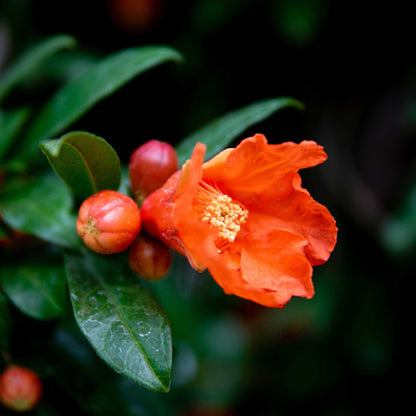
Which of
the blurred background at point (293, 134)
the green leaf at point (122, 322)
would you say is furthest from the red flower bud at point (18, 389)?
the blurred background at point (293, 134)

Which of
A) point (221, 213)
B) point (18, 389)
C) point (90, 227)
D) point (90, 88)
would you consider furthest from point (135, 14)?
point (18, 389)

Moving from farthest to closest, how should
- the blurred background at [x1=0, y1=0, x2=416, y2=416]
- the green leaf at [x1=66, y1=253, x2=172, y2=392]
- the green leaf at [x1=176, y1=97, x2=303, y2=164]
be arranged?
the blurred background at [x1=0, y1=0, x2=416, y2=416] → the green leaf at [x1=176, y1=97, x2=303, y2=164] → the green leaf at [x1=66, y1=253, x2=172, y2=392]

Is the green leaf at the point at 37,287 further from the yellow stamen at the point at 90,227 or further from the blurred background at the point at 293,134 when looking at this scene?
the blurred background at the point at 293,134

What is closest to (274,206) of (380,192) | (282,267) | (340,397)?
(282,267)

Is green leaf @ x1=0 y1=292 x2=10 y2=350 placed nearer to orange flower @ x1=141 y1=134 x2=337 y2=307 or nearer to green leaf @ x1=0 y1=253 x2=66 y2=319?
green leaf @ x1=0 y1=253 x2=66 y2=319

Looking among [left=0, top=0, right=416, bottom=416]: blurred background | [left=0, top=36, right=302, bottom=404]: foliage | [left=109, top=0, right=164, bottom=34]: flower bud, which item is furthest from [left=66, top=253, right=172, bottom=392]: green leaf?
[left=109, top=0, right=164, bottom=34]: flower bud
